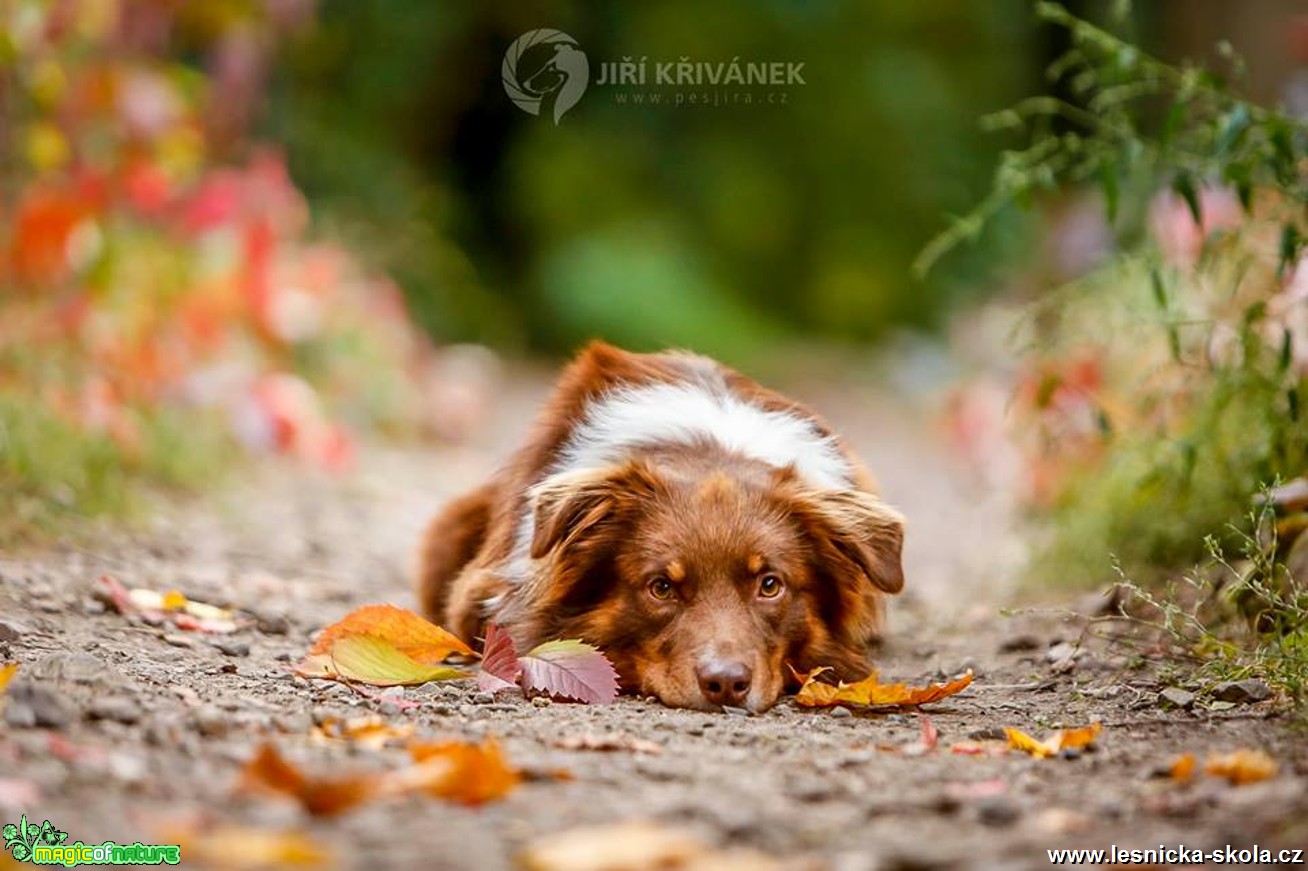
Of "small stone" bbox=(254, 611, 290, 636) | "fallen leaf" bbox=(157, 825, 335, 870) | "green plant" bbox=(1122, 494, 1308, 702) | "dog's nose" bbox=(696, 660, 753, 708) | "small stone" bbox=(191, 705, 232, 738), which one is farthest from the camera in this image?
"small stone" bbox=(254, 611, 290, 636)

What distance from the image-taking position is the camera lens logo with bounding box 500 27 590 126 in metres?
12.8

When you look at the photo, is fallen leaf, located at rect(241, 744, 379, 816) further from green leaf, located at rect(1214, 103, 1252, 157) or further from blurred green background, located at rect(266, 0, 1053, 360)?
blurred green background, located at rect(266, 0, 1053, 360)

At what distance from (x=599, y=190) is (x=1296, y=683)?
12.4m

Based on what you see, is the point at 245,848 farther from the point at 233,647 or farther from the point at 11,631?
Answer: the point at 233,647

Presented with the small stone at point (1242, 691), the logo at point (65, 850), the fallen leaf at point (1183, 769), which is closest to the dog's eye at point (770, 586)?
the small stone at point (1242, 691)

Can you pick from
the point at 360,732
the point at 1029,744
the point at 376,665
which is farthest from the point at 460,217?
the point at 1029,744

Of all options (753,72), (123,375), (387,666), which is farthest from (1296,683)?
(753,72)

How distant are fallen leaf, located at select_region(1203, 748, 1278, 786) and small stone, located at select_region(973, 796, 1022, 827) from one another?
489mm

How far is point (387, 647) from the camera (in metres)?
4.06


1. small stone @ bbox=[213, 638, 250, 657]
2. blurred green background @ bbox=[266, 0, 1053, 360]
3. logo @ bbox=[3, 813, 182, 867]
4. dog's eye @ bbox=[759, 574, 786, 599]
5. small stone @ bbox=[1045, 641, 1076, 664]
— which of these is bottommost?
small stone @ bbox=[1045, 641, 1076, 664]

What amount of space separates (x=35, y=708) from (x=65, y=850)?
675 millimetres

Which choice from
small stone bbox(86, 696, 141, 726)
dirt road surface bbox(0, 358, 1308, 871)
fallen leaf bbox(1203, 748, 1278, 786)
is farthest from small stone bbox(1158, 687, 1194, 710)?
small stone bbox(86, 696, 141, 726)

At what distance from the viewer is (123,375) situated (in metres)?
7.03

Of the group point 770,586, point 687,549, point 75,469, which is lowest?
point 770,586
